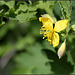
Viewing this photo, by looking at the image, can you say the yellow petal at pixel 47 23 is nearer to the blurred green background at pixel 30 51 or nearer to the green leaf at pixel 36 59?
the blurred green background at pixel 30 51

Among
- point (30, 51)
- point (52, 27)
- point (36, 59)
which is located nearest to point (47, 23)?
point (52, 27)

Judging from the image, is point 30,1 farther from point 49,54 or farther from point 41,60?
point 41,60

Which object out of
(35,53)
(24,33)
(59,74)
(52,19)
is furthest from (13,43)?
(52,19)

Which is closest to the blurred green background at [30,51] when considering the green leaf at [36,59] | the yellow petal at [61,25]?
the green leaf at [36,59]

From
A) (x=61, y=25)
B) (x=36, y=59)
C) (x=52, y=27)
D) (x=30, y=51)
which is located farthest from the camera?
(x=30, y=51)

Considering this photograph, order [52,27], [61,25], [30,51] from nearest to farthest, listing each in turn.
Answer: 1. [61,25]
2. [52,27]
3. [30,51]

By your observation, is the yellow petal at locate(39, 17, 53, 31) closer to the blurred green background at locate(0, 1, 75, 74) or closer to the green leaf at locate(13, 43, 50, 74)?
the blurred green background at locate(0, 1, 75, 74)

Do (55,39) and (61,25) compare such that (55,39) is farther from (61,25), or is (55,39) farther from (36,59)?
(36,59)

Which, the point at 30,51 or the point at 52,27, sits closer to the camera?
the point at 52,27
